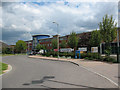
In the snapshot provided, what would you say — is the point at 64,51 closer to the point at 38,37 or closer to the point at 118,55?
the point at 118,55

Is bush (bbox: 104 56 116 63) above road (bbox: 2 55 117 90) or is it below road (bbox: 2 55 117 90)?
above

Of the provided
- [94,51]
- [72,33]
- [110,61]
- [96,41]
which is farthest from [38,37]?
[110,61]

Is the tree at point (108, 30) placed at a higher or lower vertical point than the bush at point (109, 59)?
higher

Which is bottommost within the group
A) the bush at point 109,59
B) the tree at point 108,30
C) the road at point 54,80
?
the road at point 54,80

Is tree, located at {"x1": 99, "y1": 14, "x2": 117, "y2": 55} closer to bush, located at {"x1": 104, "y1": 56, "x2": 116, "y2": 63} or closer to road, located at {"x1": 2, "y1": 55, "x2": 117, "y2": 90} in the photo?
bush, located at {"x1": 104, "y1": 56, "x2": 116, "y2": 63}

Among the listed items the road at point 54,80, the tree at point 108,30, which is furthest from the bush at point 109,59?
the road at point 54,80

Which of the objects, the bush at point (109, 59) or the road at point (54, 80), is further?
the bush at point (109, 59)

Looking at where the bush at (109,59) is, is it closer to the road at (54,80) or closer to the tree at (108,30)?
the tree at (108,30)

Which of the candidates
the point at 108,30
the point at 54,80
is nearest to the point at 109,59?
the point at 108,30

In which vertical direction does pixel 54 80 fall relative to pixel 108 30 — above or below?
below

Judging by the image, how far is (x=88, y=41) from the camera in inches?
1529

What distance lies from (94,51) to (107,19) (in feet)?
24.2

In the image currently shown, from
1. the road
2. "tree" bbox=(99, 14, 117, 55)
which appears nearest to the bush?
"tree" bbox=(99, 14, 117, 55)

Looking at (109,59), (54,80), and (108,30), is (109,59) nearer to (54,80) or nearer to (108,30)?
(108,30)
